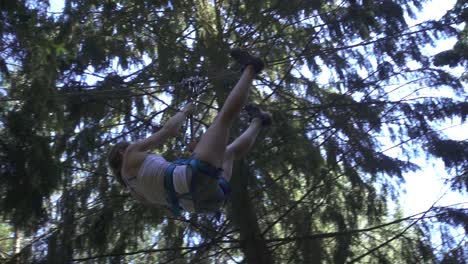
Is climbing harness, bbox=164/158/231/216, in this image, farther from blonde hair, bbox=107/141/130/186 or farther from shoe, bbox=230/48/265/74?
shoe, bbox=230/48/265/74

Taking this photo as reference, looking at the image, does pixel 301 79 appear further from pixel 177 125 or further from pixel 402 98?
pixel 177 125

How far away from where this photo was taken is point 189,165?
4.16 m

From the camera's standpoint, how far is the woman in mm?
4188

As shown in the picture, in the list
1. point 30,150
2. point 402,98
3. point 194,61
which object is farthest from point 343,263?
point 30,150

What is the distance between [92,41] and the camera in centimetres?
758

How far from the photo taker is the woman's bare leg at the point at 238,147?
469cm

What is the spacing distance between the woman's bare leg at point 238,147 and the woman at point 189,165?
11 cm

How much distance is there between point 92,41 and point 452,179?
4.58 m

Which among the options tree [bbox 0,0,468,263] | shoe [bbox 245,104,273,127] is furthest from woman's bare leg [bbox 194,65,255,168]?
tree [bbox 0,0,468,263]

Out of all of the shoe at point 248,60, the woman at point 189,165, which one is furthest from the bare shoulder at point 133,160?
the shoe at point 248,60

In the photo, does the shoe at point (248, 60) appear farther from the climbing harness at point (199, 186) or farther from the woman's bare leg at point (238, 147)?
the climbing harness at point (199, 186)

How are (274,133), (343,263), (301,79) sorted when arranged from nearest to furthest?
(343,263), (274,133), (301,79)

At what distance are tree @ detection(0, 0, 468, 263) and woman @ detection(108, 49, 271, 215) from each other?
223 centimetres

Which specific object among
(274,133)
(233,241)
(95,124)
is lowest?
(233,241)
